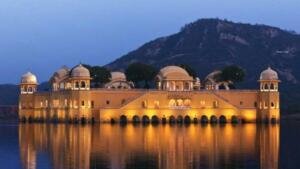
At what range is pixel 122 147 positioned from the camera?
42.3 meters

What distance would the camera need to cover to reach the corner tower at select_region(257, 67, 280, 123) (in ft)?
281

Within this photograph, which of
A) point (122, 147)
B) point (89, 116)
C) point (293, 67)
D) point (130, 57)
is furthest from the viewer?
point (130, 57)

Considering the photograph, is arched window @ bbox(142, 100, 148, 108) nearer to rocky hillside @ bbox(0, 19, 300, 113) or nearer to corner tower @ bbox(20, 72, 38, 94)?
corner tower @ bbox(20, 72, 38, 94)

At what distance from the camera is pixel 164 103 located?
8450cm

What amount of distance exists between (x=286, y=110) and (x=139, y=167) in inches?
3224

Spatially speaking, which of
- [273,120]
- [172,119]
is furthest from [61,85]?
[273,120]

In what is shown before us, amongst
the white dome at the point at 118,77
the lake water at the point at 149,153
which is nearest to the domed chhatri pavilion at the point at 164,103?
the white dome at the point at 118,77

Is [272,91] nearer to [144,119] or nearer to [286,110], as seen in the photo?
[144,119]

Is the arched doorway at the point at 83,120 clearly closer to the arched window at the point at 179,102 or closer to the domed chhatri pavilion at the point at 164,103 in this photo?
the domed chhatri pavilion at the point at 164,103

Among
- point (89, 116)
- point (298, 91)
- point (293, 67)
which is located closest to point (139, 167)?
point (89, 116)

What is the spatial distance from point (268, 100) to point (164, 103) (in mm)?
12033

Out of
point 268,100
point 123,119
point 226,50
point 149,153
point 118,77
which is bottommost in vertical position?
point 149,153

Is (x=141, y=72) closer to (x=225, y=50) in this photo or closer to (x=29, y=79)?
(x=29, y=79)

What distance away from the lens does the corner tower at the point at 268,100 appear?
281 feet
